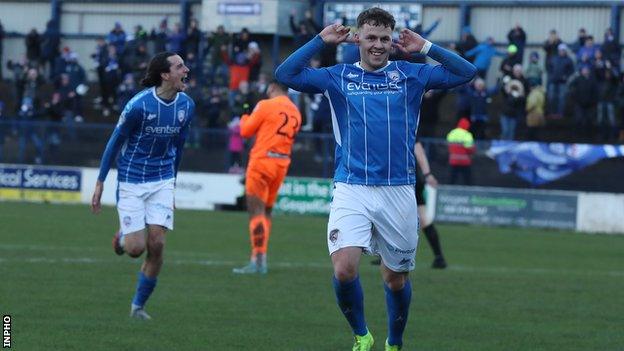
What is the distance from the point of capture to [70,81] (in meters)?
37.4

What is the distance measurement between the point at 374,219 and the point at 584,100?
2360cm

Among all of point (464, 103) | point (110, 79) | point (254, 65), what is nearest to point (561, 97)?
point (464, 103)

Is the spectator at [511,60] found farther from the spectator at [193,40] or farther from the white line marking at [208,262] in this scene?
the white line marking at [208,262]

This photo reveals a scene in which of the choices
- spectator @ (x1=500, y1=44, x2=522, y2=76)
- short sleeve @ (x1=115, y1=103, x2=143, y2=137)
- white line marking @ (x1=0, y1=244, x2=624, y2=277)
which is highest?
spectator @ (x1=500, y1=44, x2=522, y2=76)

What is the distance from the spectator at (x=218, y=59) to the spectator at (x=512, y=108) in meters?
8.13

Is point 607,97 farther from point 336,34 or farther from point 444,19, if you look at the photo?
point 336,34

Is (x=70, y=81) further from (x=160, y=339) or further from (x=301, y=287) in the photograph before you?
(x=160, y=339)

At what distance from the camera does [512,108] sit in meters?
32.0

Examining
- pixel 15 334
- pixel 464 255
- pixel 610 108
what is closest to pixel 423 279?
pixel 464 255

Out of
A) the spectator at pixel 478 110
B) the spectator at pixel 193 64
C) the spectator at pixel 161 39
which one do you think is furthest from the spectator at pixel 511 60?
the spectator at pixel 161 39

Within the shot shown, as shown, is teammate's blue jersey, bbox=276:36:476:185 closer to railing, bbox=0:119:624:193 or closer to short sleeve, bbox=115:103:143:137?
short sleeve, bbox=115:103:143:137

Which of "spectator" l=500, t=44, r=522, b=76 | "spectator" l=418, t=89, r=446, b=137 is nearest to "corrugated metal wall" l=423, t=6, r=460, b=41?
"spectator" l=500, t=44, r=522, b=76
